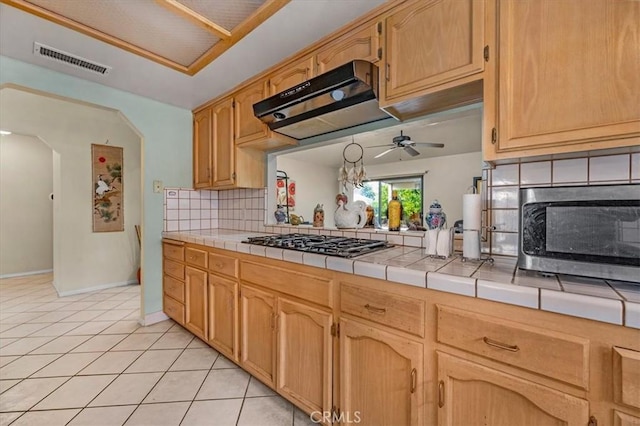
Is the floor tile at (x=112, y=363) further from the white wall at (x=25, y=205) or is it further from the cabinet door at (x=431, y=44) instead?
the white wall at (x=25, y=205)

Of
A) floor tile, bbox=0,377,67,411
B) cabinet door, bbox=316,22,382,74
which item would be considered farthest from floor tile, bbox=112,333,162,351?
cabinet door, bbox=316,22,382,74

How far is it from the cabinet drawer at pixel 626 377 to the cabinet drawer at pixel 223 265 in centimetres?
166

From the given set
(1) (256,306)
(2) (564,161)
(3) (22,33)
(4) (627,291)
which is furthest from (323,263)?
(3) (22,33)

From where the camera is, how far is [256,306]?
159 cm

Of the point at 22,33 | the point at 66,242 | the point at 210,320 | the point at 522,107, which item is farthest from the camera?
the point at 66,242

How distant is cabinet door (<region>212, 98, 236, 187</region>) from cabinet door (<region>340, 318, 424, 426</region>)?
1.69 m

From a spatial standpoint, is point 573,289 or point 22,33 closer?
point 573,289

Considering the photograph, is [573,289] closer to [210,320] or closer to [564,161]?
[564,161]

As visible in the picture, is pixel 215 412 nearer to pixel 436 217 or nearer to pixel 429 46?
pixel 436 217

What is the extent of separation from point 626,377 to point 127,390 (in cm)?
225

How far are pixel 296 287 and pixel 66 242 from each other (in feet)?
12.2

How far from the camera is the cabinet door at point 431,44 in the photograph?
108 cm

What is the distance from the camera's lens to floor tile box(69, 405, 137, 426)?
1.37 m

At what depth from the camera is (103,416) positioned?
1409 mm
